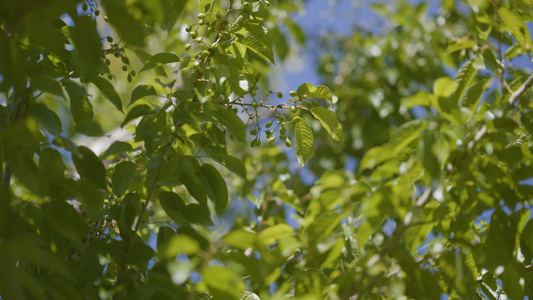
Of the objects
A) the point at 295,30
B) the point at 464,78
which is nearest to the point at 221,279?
the point at 464,78

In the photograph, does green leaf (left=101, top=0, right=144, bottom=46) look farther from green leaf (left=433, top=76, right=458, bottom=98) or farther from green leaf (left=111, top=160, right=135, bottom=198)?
green leaf (left=433, top=76, right=458, bottom=98)

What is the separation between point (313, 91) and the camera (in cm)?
129

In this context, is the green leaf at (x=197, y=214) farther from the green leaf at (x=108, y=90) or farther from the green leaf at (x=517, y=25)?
the green leaf at (x=517, y=25)

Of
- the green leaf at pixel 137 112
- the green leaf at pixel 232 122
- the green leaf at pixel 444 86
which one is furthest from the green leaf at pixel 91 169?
the green leaf at pixel 444 86

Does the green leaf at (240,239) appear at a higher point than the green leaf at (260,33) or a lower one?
lower

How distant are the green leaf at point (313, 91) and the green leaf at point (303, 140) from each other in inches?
3.1

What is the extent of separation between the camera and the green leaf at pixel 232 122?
1220 millimetres

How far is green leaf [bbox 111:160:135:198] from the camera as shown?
47.7 inches

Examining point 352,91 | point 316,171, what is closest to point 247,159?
point 316,171

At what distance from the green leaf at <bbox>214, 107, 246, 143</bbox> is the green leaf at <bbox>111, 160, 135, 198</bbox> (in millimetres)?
276

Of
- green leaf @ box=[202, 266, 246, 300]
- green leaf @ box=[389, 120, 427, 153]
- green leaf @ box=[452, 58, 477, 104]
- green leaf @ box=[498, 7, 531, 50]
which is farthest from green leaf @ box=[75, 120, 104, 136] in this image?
green leaf @ box=[498, 7, 531, 50]

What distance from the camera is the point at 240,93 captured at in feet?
4.19

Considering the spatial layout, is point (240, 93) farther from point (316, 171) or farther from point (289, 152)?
point (316, 171)

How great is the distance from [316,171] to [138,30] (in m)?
3.13
